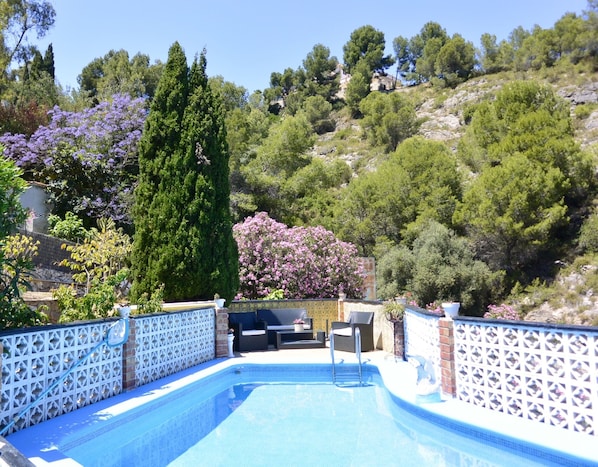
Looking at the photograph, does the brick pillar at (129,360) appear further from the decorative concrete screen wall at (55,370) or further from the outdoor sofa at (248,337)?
the outdoor sofa at (248,337)

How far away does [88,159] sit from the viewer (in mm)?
15398

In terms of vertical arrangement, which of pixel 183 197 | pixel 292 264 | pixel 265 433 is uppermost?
pixel 183 197

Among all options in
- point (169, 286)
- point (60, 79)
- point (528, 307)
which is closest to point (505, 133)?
point (528, 307)

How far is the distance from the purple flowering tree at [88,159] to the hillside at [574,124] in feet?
52.3

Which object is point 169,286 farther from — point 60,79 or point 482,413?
point 60,79

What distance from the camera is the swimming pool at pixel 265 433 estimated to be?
445 cm

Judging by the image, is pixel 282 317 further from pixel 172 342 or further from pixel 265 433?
pixel 265 433

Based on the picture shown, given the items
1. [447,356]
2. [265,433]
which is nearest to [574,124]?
[447,356]

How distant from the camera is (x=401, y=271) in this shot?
60.3ft

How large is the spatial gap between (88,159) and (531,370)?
14672 mm

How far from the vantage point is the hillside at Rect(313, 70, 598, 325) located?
1852cm

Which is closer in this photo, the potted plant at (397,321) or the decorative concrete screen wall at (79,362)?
the decorative concrete screen wall at (79,362)

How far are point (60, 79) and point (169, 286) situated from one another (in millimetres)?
24509

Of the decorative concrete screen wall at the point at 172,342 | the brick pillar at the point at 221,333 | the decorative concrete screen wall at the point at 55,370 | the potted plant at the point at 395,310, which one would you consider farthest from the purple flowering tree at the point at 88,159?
the potted plant at the point at 395,310
